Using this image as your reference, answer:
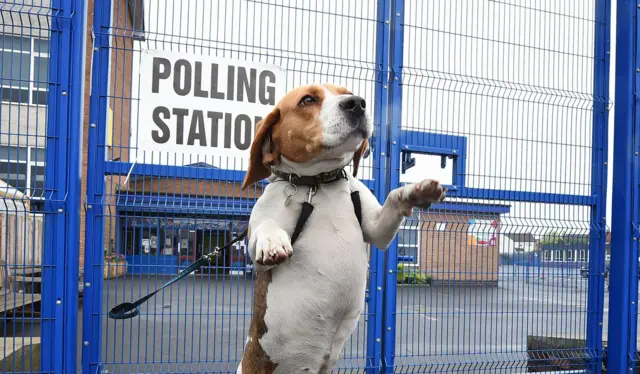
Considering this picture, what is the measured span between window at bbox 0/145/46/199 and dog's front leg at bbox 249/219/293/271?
2.00 metres

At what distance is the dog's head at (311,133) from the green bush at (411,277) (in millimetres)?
2068

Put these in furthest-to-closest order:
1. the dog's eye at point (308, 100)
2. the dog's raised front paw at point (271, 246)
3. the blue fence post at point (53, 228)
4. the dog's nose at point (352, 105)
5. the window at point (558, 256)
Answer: the window at point (558, 256), the blue fence post at point (53, 228), the dog's eye at point (308, 100), the dog's nose at point (352, 105), the dog's raised front paw at point (271, 246)

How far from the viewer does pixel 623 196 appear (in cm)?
412

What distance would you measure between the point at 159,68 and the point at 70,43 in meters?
0.53

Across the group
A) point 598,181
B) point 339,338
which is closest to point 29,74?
point 339,338

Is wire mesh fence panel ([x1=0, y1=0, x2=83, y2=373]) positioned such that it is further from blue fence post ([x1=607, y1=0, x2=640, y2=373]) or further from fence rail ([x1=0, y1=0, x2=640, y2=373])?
blue fence post ([x1=607, y1=0, x2=640, y2=373])

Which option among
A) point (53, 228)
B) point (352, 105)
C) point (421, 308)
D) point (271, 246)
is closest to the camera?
point (271, 246)

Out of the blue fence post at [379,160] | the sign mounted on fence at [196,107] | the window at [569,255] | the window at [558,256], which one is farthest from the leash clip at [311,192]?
the window at [569,255]

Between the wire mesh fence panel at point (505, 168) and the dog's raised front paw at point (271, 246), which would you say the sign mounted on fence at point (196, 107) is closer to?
the wire mesh fence panel at point (505, 168)

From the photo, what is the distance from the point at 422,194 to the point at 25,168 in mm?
2621

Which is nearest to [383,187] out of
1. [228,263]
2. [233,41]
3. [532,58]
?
[228,263]

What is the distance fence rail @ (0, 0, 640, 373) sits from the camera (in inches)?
118

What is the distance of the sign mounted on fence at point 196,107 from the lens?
3125 millimetres

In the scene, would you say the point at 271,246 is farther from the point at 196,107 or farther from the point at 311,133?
the point at 196,107
